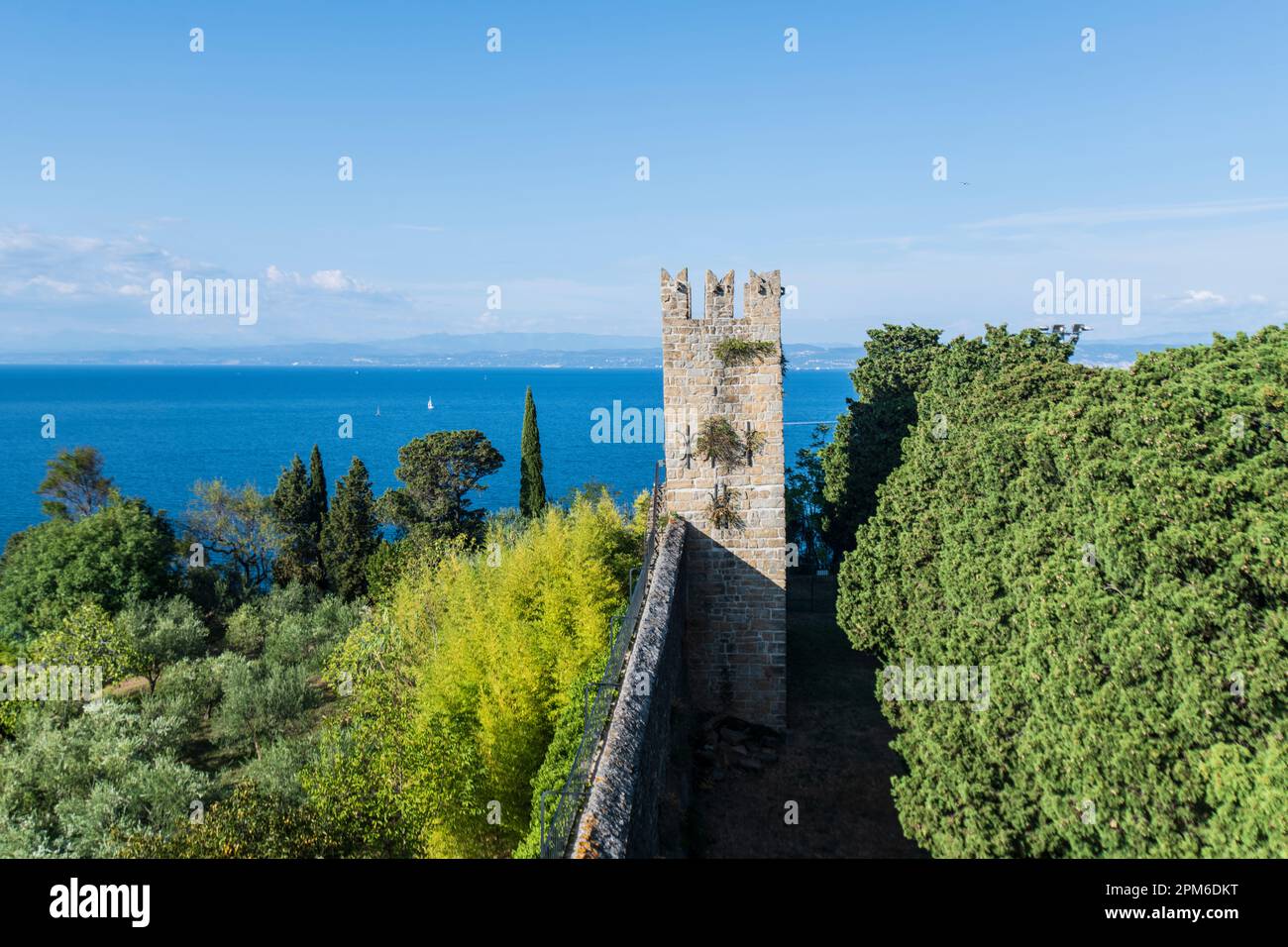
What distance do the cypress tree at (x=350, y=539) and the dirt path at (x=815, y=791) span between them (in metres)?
23.4

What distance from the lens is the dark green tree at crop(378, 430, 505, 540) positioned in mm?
38375

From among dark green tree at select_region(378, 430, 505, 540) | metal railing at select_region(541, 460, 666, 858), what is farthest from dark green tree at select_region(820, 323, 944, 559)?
dark green tree at select_region(378, 430, 505, 540)

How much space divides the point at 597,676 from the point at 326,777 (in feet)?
17.1

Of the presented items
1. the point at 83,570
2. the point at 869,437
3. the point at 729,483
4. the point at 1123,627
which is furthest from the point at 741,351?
the point at 83,570

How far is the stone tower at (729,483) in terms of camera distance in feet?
61.3

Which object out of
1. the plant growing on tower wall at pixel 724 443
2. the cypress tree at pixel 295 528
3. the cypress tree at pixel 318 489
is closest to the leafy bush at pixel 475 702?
the plant growing on tower wall at pixel 724 443

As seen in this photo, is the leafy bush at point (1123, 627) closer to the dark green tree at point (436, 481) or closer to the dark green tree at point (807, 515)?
the dark green tree at point (807, 515)

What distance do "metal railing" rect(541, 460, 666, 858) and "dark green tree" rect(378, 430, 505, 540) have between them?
23900mm

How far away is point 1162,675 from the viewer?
10.5 meters

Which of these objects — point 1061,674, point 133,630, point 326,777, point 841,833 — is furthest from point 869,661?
point 133,630

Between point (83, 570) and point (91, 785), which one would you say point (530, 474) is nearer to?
point (83, 570)

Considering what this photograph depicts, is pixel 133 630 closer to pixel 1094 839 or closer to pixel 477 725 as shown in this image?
pixel 477 725

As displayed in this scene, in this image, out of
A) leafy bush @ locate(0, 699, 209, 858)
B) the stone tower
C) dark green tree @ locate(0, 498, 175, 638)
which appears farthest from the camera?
dark green tree @ locate(0, 498, 175, 638)

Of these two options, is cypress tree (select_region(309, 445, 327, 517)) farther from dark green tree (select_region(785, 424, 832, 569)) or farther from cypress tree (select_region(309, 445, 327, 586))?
dark green tree (select_region(785, 424, 832, 569))
